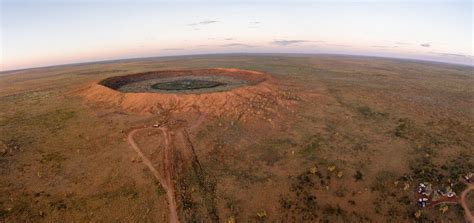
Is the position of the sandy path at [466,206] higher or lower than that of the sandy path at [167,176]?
lower

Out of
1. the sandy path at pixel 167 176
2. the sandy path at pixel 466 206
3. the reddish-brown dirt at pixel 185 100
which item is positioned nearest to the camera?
the sandy path at pixel 466 206

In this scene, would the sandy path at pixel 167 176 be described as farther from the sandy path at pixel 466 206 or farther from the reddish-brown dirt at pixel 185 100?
the sandy path at pixel 466 206

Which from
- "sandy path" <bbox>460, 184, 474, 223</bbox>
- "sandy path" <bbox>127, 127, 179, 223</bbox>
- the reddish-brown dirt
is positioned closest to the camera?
"sandy path" <bbox>460, 184, 474, 223</bbox>

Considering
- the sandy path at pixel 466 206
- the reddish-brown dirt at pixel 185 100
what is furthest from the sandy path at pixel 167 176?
the sandy path at pixel 466 206

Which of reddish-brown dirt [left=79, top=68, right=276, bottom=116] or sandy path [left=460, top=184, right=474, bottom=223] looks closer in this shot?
sandy path [left=460, top=184, right=474, bottom=223]

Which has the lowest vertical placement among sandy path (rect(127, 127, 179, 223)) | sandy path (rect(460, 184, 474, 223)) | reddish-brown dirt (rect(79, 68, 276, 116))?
sandy path (rect(460, 184, 474, 223))

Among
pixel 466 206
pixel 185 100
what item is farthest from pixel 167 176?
pixel 466 206

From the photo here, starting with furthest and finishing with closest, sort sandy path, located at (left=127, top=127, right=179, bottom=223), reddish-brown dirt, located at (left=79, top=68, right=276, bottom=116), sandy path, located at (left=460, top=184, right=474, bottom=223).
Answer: reddish-brown dirt, located at (left=79, top=68, right=276, bottom=116) → sandy path, located at (left=127, top=127, right=179, bottom=223) → sandy path, located at (left=460, top=184, right=474, bottom=223)

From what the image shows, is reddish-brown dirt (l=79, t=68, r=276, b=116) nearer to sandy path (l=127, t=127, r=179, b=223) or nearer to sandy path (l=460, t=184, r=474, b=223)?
sandy path (l=127, t=127, r=179, b=223)

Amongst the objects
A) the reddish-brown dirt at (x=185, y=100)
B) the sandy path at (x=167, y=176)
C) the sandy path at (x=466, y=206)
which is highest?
the reddish-brown dirt at (x=185, y=100)

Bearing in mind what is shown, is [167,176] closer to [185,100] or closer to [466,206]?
[185,100]

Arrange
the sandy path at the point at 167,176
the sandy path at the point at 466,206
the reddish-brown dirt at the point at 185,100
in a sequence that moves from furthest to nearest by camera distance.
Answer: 1. the reddish-brown dirt at the point at 185,100
2. the sandy path at the point at 167,176
3. the sandy path at the point at 466,206

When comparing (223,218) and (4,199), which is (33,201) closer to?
(4,199)

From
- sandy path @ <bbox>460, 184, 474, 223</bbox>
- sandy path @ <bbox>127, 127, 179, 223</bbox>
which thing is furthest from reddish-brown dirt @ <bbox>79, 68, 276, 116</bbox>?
sandy path @ <bbox>460, 184, 474, 223</bbox>
